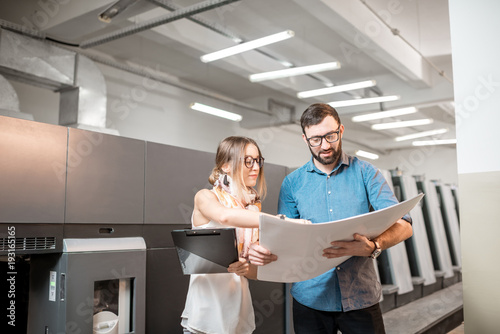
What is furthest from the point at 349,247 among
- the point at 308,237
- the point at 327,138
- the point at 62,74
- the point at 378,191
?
the point at 62,74

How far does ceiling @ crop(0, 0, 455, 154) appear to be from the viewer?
16.2ft

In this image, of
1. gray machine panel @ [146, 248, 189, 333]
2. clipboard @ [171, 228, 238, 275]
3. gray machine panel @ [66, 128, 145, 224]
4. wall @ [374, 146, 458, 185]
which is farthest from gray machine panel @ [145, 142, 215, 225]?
wall @ [374, 146, 458, 185]

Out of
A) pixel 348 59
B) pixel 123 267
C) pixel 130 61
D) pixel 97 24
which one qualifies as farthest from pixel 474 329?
pixel 130 61

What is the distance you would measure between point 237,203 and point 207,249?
257mm

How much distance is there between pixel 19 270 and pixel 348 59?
6.05m

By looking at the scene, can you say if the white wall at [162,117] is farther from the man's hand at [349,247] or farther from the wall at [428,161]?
the man's hand at [349,247]

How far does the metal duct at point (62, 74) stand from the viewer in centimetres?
421

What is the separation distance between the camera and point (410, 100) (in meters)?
7.94

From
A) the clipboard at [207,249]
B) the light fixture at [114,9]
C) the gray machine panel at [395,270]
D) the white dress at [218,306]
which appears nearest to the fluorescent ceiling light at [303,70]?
the light fixture at [114,9]

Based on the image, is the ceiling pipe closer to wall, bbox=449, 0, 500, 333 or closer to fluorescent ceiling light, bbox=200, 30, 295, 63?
fluorescent ceiling light, bbox=200, 30, 295, 63

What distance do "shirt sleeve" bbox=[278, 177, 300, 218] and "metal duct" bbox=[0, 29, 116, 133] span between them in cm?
296

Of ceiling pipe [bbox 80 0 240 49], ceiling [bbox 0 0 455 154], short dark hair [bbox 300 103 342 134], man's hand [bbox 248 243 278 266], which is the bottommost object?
man's hand [bbox 248 243 278 266]

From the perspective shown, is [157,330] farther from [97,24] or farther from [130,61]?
[130,61]

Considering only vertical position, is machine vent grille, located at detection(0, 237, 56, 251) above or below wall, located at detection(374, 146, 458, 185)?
below
